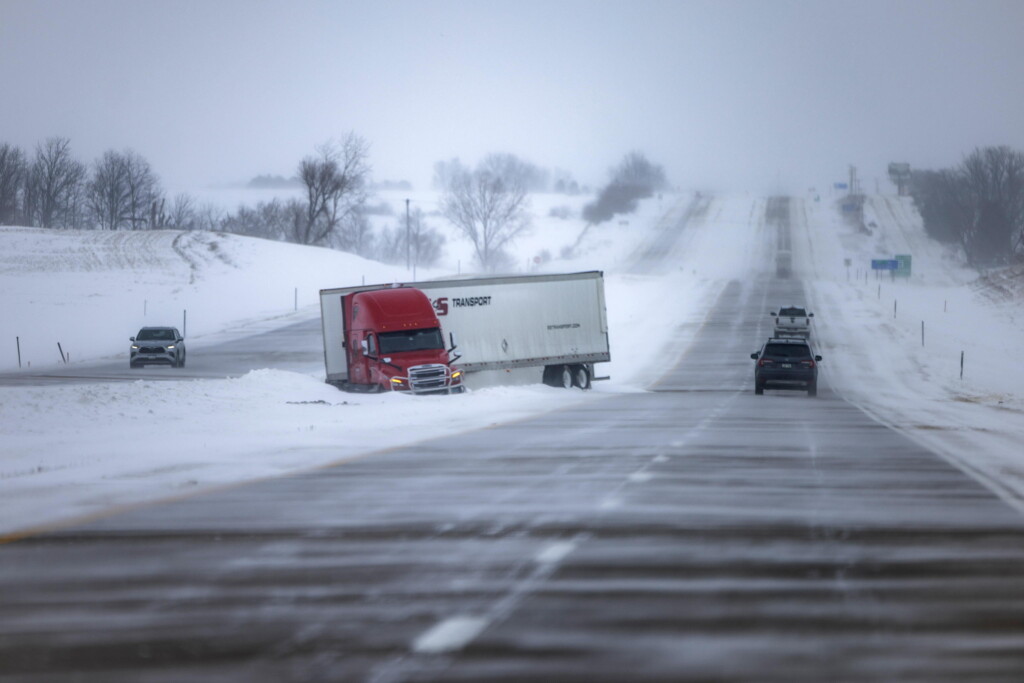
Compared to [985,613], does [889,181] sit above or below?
above

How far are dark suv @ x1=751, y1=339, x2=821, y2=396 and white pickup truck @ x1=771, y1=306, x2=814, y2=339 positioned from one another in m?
23.7

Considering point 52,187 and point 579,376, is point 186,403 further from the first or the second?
point 52,187

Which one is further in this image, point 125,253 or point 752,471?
point 125,253

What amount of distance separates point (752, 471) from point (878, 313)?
74080 mm

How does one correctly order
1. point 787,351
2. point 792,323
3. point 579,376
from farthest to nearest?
point 792,323
point 579,376
point 787,351

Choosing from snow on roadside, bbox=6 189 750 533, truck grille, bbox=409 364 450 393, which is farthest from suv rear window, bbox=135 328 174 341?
truck grille, bbox=409 364 450 393

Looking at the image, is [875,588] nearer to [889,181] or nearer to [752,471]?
[752,471]

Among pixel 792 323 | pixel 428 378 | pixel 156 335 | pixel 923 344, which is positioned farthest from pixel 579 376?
pixel 923 344

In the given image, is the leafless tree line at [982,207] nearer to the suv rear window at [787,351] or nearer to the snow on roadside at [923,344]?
the snow on roadside at [923,344]

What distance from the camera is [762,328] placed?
75938mm

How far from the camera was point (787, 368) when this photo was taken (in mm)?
40406

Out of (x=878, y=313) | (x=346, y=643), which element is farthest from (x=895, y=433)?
(x=878, y=313)

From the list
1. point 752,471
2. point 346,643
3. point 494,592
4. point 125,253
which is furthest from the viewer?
point 125,253

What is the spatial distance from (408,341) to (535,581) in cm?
2834
